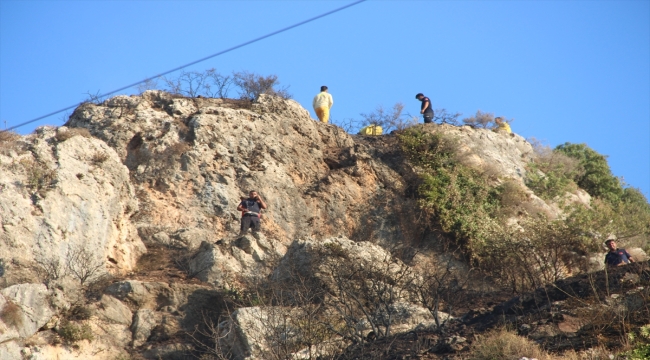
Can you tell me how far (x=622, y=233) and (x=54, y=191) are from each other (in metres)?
13.4

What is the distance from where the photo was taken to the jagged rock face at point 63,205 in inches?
678

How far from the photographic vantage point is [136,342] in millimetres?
16594

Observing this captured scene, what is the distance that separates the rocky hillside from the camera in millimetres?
15703

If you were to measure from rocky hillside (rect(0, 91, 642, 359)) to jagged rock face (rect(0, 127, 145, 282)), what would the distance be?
0.03 meters

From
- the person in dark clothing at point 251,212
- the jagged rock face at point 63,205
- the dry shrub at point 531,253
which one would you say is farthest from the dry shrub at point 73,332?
the dry shrub at point 531,253

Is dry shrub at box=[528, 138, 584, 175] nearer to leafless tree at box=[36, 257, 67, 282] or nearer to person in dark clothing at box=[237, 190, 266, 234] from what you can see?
person in dark clothing at box=[237, 190, 266, 234]

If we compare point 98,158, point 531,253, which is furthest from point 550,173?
point 98,158

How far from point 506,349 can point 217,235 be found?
30.7ft

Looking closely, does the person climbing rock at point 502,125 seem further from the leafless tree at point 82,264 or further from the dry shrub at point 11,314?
the dry shrub at point 11,314

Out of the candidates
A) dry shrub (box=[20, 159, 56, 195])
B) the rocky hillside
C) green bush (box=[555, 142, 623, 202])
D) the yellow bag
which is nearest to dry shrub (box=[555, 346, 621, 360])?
the rocky hillside

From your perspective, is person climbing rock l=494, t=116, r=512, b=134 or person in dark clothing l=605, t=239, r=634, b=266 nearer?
person in dark clothing l=605, t=239, r=634, b=266

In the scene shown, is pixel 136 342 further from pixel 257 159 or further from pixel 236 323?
pixel 257 159

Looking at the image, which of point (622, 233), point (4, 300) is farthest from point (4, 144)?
point (622, 233)

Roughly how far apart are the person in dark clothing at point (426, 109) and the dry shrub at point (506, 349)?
41.1 ft
